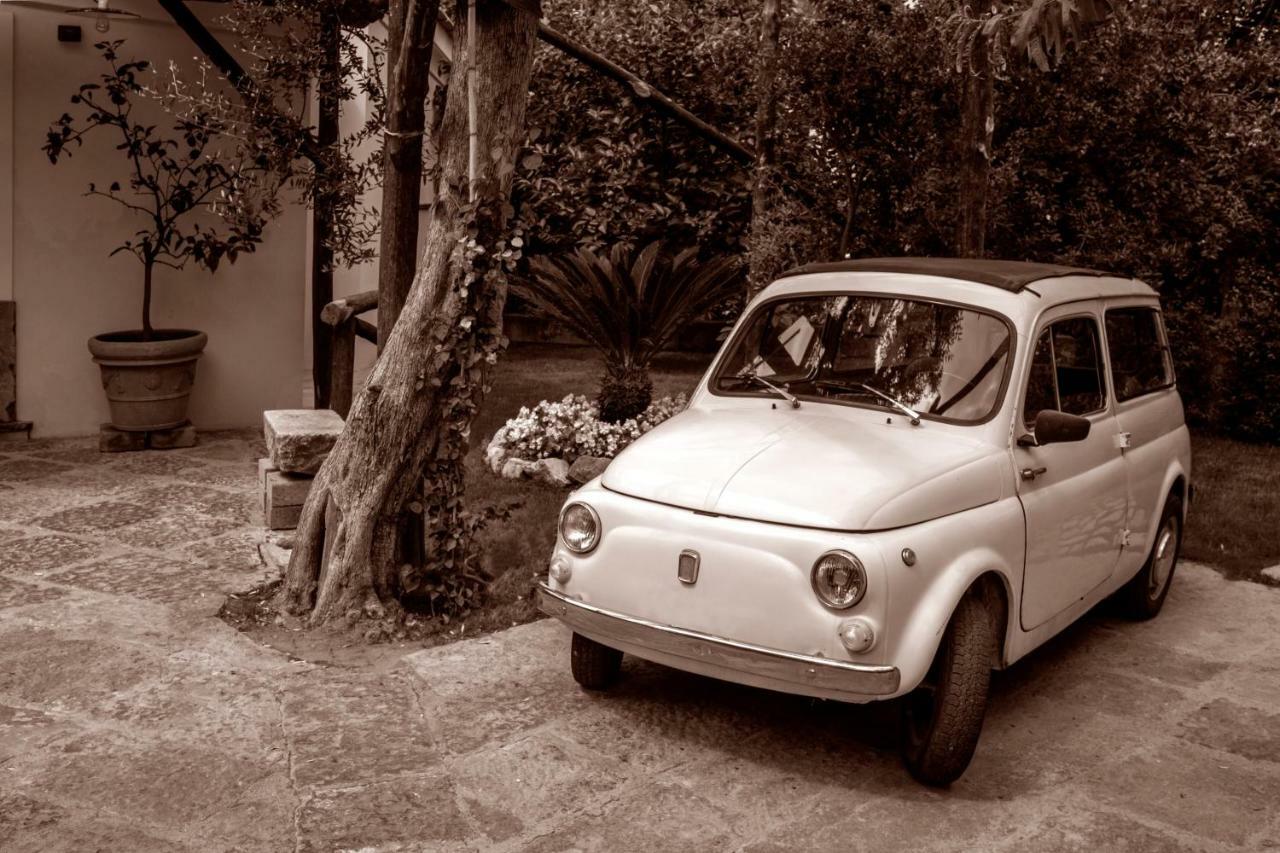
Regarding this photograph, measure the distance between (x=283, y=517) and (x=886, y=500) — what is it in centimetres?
386

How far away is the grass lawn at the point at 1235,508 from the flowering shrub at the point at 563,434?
333cm

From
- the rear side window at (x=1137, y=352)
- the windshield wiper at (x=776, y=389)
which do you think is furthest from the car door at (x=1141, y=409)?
the windshield wiper at (x=776, y=389)

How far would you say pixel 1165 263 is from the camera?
35.1ft

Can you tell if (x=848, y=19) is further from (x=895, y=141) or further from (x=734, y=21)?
(x=734, y=21)

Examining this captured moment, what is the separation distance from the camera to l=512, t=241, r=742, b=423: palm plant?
9.10m

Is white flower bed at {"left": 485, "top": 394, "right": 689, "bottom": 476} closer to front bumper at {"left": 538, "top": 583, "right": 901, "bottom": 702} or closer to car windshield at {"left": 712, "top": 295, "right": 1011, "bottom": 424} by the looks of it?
car windshield at {"left": 712, "top": 295, "right": 1011, "bottom": 424}

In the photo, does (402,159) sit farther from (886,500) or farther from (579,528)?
(886,500)

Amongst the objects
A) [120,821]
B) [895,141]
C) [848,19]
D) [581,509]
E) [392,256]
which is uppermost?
[848,19]

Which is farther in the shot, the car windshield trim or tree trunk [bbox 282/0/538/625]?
tree trunk [bbox 282/0/538/625]

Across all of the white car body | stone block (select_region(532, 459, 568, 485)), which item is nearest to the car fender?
the white car body

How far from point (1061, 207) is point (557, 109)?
4.86 meters

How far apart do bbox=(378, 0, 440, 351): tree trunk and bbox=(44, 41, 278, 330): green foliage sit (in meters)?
3.11

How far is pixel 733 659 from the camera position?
14.1ft

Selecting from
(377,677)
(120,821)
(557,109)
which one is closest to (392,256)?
(377,677)
